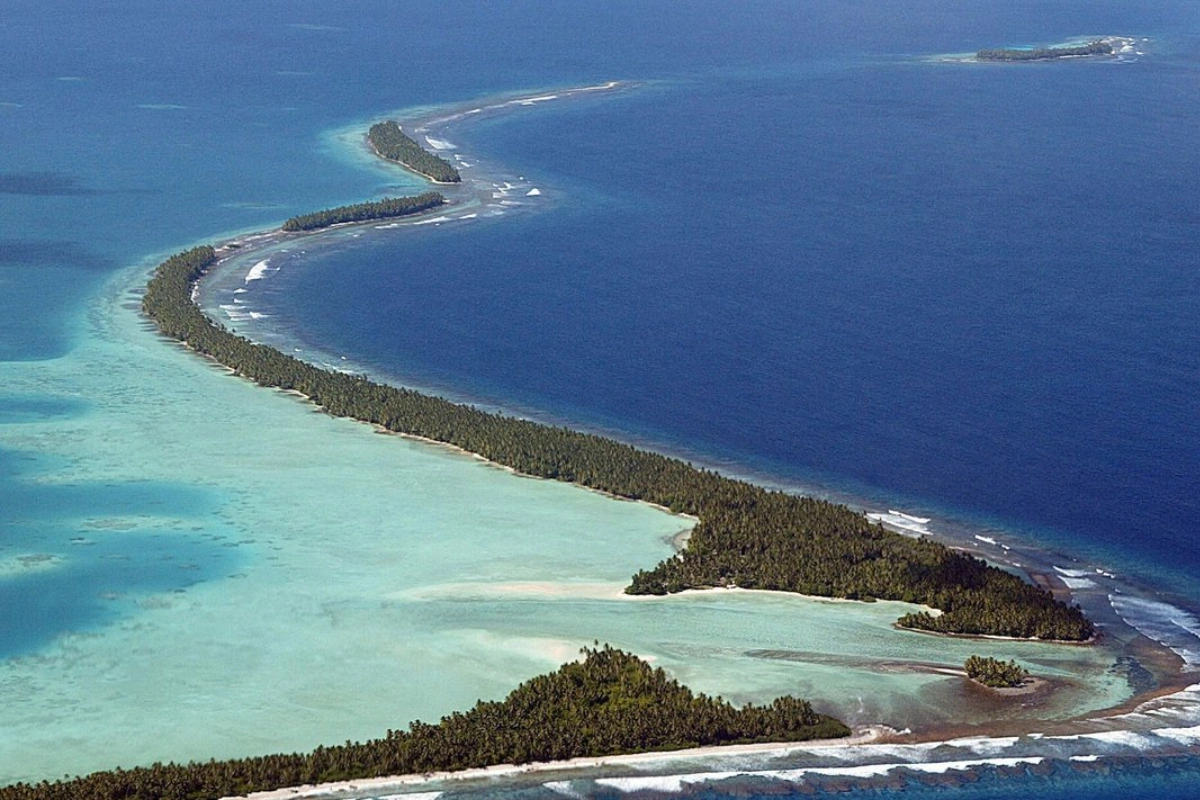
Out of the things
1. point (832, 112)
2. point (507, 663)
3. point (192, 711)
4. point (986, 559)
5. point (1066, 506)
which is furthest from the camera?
point (832, 112)

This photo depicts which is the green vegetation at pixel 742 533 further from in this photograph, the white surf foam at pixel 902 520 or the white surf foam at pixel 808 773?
the white surf foam at pixel 808 773

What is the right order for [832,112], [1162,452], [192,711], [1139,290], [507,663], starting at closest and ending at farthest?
[192,711] < [507,663] < [1162,452] < [1139,290] < [832,112]

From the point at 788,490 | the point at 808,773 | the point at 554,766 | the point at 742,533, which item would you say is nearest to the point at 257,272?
the point at 788,490

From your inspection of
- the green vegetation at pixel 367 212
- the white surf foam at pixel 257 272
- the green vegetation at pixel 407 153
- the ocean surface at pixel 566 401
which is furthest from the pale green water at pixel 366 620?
the green vegetation at pixel 407 153

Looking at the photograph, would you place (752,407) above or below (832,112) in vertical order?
below

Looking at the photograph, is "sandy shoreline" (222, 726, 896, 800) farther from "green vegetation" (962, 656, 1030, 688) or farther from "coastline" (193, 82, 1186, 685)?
"coastline" (193, 82, 1186, 685)

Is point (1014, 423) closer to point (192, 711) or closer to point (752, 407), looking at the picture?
point (752, 407)

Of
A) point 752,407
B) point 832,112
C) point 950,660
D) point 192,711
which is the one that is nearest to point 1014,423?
point 752,407
